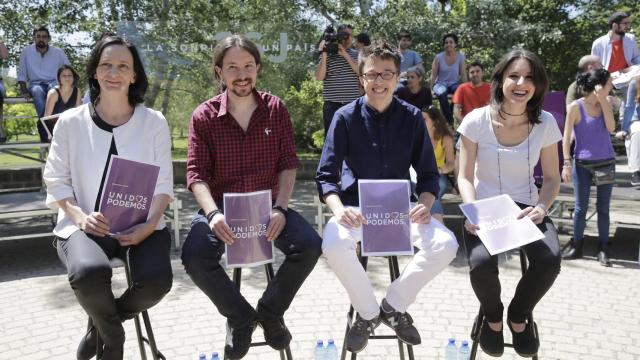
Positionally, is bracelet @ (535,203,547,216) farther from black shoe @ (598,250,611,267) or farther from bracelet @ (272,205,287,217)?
black shoe @ (598,250,611,267)

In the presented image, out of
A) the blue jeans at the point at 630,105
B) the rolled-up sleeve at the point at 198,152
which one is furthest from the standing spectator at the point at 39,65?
the blue jeans at the point at 630,105

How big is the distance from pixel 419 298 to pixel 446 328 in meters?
0.73

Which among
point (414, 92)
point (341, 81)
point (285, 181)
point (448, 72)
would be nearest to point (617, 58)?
point (448, 72)

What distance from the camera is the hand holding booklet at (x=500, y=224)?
114 inches

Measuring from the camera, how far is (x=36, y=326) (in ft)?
13.5

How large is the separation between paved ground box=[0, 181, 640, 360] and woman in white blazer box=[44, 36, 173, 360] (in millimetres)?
923

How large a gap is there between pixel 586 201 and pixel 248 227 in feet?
14.7

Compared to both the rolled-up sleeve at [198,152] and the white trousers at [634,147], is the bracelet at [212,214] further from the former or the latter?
the white trousers at [634,147]

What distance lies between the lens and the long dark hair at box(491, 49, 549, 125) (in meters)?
3.22

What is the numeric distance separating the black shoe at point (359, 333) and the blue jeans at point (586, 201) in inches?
154

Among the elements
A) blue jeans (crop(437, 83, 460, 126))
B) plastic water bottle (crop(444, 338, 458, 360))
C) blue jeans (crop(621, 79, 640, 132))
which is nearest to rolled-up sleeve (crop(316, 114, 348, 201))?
plastic water bottle (crop(444, 338, 458, 360))

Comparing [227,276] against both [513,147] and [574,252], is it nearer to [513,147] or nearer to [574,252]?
[513,147]

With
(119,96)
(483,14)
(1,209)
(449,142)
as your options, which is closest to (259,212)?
(119,96)

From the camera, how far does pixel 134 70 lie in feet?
10.3
